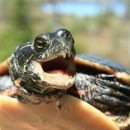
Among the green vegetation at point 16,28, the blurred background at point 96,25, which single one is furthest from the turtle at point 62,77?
the blurred background at point 96,25

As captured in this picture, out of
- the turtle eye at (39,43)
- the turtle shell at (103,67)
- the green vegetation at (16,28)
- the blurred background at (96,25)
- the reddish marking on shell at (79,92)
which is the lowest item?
the blurred background at (96,25)

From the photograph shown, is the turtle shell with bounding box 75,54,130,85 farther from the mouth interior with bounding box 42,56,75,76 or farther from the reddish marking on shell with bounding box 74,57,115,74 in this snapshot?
the mouth interior with bounding box 42,56,75,76

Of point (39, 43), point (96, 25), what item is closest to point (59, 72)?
point (39, 43)

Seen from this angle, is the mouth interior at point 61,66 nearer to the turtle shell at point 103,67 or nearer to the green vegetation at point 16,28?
the turtle shell at point 103,67

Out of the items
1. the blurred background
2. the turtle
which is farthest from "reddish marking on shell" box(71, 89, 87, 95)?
the blurred background

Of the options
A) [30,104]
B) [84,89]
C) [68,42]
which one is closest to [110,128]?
[84,89]

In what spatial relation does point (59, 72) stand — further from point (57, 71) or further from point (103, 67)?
point (103, 67)

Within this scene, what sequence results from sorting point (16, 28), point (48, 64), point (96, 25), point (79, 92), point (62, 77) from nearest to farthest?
point (62, 77), point (48, 64), point (79, 92), point (16, 28), point (96, 25)

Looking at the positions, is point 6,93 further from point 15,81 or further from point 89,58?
point 89,58
